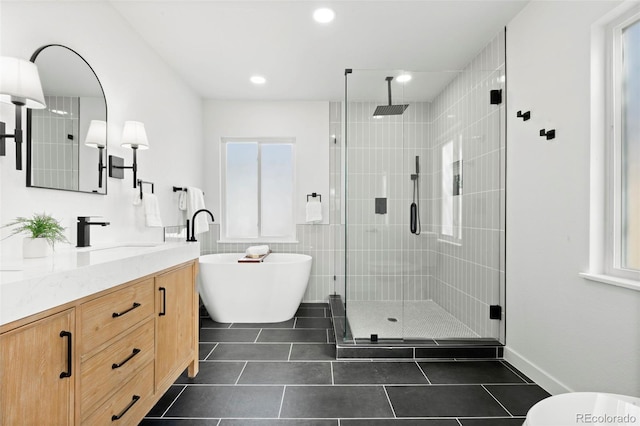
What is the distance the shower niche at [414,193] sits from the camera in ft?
8.77

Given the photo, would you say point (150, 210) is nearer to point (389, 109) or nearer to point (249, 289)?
point (249, 289)

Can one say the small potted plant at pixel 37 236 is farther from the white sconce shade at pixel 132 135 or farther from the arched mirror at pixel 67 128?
the white sconce shade at pixel 132 135

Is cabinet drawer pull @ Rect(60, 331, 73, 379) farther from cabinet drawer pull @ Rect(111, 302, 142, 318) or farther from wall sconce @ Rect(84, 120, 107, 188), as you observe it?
wall sconce @ Rect(84, 120, 107, 188)

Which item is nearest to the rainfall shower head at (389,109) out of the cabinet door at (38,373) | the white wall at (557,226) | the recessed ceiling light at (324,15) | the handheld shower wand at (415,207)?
the handheld shower wand at (415,207)

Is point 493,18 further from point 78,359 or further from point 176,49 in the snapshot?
point 78,359

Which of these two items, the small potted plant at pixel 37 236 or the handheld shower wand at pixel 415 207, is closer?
the small potted plant at pixel 37 236

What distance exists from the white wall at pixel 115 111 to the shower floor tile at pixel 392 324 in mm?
1880

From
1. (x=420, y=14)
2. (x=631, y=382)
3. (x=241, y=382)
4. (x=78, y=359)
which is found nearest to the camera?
(x=78, y=359)

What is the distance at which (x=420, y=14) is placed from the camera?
→ 231 centimetres

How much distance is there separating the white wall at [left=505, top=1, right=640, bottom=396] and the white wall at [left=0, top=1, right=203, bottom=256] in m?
2.80

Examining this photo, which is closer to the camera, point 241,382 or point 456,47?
point 241,382

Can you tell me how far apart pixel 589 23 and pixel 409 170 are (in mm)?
1375

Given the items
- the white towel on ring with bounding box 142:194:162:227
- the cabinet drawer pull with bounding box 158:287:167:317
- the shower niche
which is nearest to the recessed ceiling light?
the shower niche

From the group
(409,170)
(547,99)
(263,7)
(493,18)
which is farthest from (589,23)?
(263,7)
